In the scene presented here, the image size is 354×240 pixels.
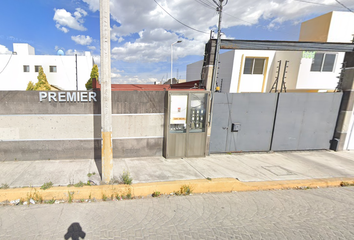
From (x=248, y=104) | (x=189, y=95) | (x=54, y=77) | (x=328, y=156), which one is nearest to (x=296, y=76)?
(x=328, y=156)

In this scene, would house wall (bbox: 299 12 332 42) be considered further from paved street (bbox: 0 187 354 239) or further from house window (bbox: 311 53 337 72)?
paved street (bbox: 0 187 354 239)

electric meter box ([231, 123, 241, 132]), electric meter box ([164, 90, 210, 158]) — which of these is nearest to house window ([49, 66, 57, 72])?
electric meter box ([164, 90, 210, 158])

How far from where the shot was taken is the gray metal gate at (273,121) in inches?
263

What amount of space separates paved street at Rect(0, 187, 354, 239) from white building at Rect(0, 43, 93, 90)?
32054 mm

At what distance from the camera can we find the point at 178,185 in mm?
4379

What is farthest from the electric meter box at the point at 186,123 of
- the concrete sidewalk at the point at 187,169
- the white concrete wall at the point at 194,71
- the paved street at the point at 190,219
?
the white concrete wall at the point at 194,71

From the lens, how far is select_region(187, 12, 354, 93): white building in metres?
12.3

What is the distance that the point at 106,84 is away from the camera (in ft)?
13.1

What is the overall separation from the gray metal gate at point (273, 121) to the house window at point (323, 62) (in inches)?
256

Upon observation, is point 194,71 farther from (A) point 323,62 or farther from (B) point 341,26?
(B) point 341,26

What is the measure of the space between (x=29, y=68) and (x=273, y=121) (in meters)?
38.2

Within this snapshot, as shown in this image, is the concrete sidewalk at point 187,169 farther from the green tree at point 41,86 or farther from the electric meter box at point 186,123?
the green tree at point 41,86

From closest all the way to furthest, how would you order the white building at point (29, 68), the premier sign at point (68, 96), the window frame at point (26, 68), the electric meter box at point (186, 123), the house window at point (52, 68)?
the premier sign at point (68, 96) → the electric meter box at point (186, 123) → the white building at point (29, 68) → the window frame at point (26, 68) → the house window at point (52, 68)

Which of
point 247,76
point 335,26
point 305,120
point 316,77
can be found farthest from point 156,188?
point 335,26
